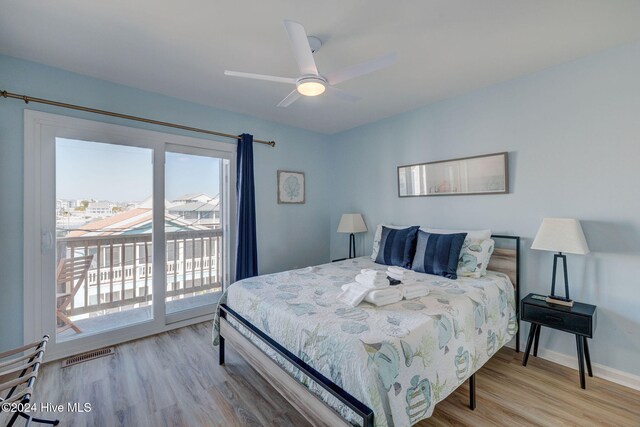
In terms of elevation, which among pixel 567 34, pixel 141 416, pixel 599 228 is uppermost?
pixel 567 34

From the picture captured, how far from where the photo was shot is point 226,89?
293 cm

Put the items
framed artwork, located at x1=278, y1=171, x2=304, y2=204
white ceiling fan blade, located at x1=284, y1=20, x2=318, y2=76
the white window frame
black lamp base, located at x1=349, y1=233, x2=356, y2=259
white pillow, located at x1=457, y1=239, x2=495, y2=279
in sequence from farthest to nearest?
black lamp base, located at x1=349, y1=233, x2=356, y2=259 < framed artwork, located at x1=278, y1=171, x2=304, y2=204 < white pillow, located at x1=457, y1=239, x2=495, y2=279 < the white window frame < white ceiling fan blade, located at x1=284, y1=20, x2=318, y2=76

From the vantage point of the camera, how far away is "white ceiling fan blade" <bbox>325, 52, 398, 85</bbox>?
175 cm

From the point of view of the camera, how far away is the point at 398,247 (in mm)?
3027

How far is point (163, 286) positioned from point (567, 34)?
429 centimetres

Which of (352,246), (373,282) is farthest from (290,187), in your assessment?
(373,282)

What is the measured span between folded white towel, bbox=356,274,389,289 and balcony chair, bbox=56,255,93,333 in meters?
2.73

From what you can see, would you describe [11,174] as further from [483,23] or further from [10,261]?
[483,23]

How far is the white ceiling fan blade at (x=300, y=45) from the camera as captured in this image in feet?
4.93

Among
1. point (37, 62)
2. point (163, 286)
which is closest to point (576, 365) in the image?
point (163, 286)

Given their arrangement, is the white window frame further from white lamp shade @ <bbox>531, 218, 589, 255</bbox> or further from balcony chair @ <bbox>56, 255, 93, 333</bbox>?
white lamp shade @ <bbox>531, 218, 589, 255</bbox>

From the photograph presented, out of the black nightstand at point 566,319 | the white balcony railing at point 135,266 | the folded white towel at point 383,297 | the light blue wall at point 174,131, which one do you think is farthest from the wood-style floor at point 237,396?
the light blue wall at point 174,131

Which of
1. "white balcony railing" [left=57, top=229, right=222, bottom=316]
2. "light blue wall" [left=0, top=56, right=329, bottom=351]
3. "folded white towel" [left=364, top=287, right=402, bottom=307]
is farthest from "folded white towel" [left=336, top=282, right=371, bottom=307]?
"white balcony railing" [left=57, top=229, right=222, bottom=316]

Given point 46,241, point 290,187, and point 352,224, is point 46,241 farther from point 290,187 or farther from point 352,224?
point 352,224
